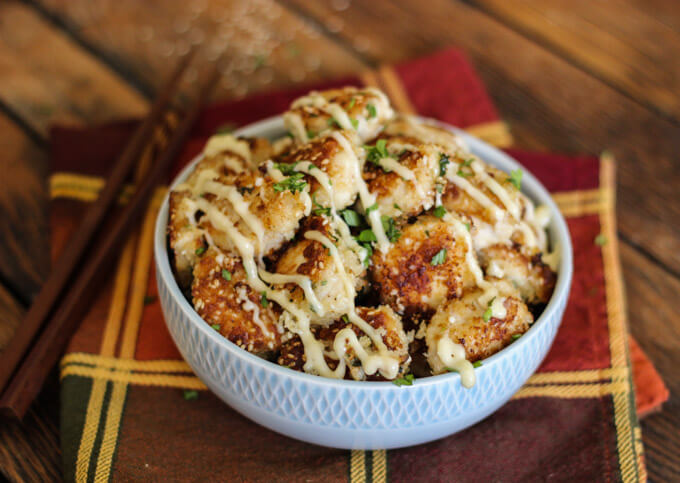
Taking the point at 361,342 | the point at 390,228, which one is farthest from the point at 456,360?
the point at 390,228

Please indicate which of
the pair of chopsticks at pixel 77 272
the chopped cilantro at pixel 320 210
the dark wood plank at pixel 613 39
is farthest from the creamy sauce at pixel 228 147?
the dark wood plank at pixel 613 39

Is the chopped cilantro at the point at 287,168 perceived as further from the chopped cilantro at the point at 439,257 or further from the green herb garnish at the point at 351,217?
the chopped cilantro at the point at 439,257

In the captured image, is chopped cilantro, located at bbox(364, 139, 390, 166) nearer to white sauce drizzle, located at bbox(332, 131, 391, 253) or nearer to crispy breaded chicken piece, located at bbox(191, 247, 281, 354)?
white sauce drizzle, located at bbox(332, 131, 391, 253)

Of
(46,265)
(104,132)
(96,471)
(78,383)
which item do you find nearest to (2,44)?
(104,132)

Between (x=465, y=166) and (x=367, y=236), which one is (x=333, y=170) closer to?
(x=367, y=236)

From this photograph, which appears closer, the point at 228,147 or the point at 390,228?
the point at 390,228

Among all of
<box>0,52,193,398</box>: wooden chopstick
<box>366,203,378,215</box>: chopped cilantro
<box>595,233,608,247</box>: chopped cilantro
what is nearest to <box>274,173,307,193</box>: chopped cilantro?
<box>366,203,378,215</box>: chopped cilantro

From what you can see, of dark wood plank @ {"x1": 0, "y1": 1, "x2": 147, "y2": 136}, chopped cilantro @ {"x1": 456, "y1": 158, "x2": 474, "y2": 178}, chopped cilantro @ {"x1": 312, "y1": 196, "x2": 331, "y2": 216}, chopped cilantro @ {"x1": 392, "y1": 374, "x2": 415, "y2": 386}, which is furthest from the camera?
dark wood plank @ {"x1": 0, "y1": 1, "x2": 147, "y2": 136}
